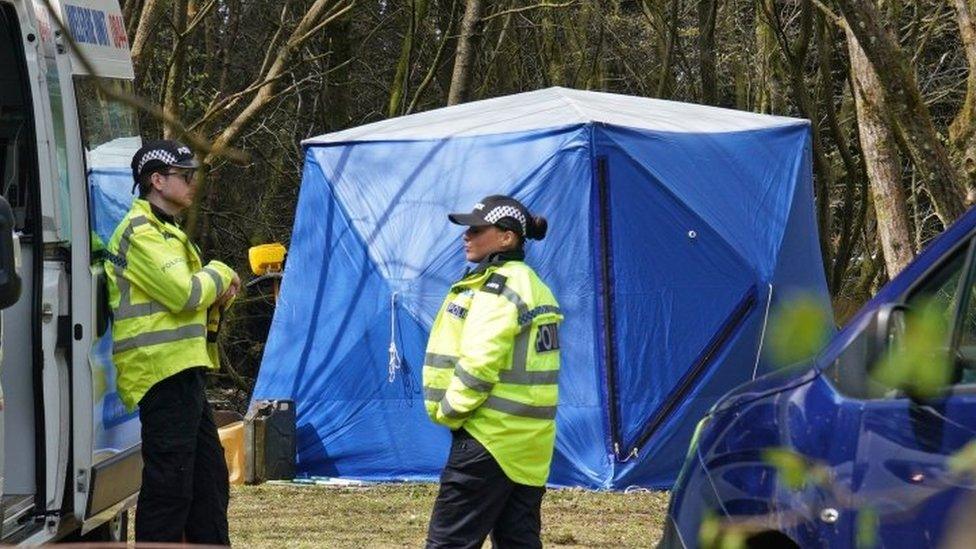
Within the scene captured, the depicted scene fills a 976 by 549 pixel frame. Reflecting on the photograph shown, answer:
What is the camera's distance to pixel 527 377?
5.59 m

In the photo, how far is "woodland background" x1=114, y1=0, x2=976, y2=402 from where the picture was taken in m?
14.6

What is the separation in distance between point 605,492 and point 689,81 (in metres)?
10.1

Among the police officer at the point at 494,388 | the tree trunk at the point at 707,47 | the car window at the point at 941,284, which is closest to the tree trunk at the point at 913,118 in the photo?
the police officer at the point at 494,388

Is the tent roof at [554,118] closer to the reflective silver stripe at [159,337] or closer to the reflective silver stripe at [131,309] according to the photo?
the reflective silver stripe at [159,337]

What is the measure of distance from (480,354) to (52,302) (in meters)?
1.40

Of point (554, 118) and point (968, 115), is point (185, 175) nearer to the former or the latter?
point (554, 118)

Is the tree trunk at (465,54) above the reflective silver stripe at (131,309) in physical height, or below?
above

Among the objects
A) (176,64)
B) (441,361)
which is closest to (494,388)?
(441,361)

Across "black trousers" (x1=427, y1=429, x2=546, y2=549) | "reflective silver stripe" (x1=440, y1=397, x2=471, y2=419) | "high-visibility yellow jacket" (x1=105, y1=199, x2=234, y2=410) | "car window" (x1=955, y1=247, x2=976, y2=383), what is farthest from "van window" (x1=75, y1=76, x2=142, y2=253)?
"car window" (x1=955, y1=247, x2=976, y2=383)

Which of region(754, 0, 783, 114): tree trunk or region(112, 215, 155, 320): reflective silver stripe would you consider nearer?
region(112, 215, 155, 320): reflective silver stripe

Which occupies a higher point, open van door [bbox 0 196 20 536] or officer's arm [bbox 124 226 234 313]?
open van door [bbox 0 196 20 536]

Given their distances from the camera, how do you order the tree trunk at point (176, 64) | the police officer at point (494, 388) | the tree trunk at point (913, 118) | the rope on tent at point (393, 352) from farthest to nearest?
1. the tree trunk at point (176, 64)
2. the rope on tent at point (393, 352)
3. the tree trunk at point (913, 118)
4. the police officer at point (494, 388)

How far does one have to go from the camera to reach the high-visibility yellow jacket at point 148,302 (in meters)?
5.84

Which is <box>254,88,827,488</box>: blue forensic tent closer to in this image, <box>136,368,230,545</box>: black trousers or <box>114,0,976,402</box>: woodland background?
<box>114,0,976,402</box>: woodland background
